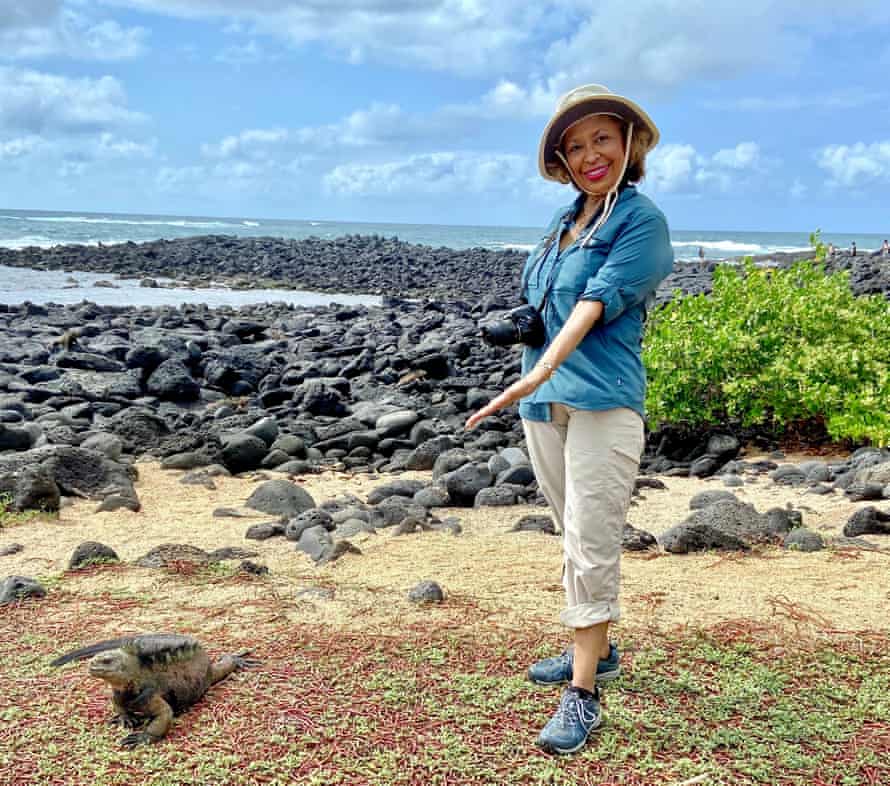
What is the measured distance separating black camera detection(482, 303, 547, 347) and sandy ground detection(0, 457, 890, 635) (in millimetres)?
1623

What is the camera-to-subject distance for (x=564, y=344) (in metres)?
3.02

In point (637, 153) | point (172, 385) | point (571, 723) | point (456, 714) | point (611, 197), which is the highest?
point (637, 153)

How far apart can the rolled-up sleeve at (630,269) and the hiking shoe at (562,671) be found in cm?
145

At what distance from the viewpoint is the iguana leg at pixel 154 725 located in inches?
130

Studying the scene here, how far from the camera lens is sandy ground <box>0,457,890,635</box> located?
178 inches

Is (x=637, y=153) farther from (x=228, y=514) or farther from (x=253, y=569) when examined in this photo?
(x=228, y=514)

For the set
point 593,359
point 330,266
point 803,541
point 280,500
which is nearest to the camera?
point 593,359

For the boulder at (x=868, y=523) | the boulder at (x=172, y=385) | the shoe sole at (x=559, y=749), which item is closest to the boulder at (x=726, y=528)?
the boulder at (x=868, y=523)

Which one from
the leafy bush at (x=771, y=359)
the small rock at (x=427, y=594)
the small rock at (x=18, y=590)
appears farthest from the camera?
A: the leafy bush at (x=771, y=359)

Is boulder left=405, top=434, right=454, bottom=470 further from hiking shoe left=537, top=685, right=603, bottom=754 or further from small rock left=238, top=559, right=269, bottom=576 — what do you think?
hiking shoe left=537, top=685, right=603, bottom=754

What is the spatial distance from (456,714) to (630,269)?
1737mm

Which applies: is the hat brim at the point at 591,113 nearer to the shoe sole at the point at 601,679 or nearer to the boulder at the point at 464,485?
the shoe sole at the point at 601,679

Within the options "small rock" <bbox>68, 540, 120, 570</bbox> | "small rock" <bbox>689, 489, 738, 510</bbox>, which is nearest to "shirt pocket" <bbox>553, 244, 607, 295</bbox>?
"small rock" <bbox>68, 540, 120, 570</bbox>

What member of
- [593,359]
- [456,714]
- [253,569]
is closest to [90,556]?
[253,569]
